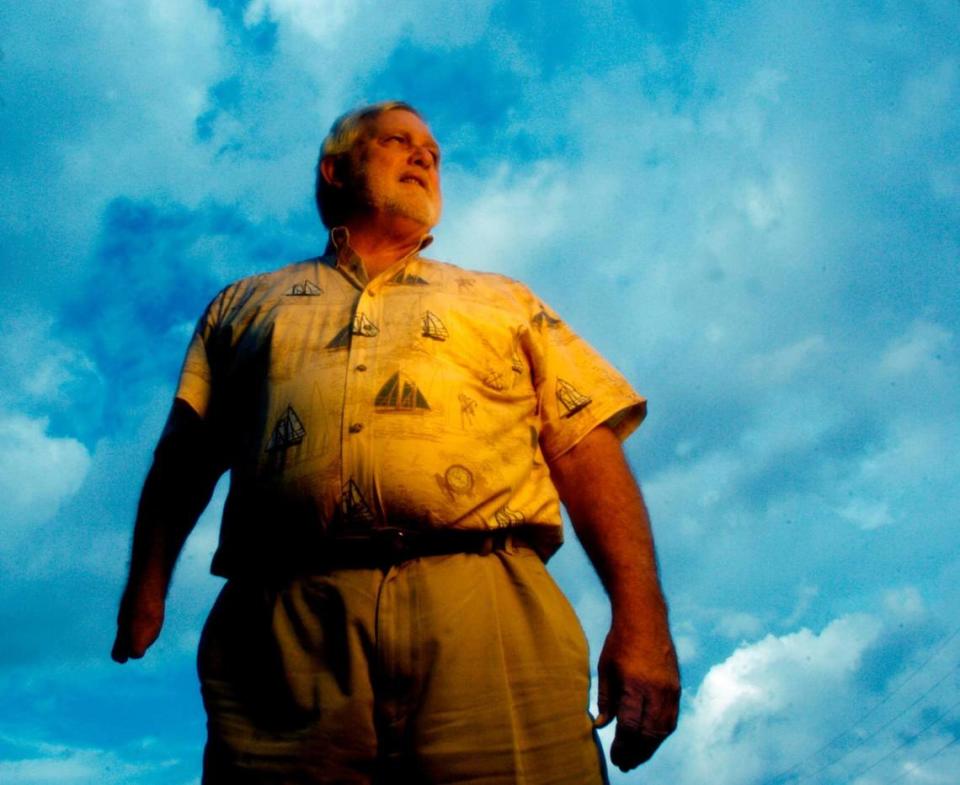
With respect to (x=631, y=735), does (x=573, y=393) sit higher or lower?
higher

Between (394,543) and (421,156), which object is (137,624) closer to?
(394,543)

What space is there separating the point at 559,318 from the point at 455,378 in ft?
2.58

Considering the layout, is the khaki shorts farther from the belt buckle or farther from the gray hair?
the gray hair

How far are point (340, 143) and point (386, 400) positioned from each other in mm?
1828

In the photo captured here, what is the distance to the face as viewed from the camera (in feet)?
13.0

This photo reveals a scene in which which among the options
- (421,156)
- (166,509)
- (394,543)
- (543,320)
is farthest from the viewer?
(421,156)

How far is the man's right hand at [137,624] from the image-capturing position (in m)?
3.16

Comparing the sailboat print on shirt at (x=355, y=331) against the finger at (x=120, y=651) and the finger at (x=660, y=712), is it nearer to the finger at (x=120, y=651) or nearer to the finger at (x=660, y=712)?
the finger at (x=120, y=651)

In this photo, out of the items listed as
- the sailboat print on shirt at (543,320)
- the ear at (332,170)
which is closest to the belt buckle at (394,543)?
the sailboat print on shirt at (543,320)

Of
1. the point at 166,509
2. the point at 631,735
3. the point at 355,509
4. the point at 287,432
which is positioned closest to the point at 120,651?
the point at 166,509

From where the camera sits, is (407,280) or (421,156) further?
(421,156)

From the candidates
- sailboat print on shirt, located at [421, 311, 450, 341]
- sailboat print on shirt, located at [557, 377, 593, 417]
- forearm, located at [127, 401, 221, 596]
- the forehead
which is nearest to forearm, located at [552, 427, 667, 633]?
sailboat print on shirt, located at [557, 377, 593, 417]

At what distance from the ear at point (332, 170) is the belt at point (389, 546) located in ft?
6.51

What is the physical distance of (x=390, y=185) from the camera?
3992mm
